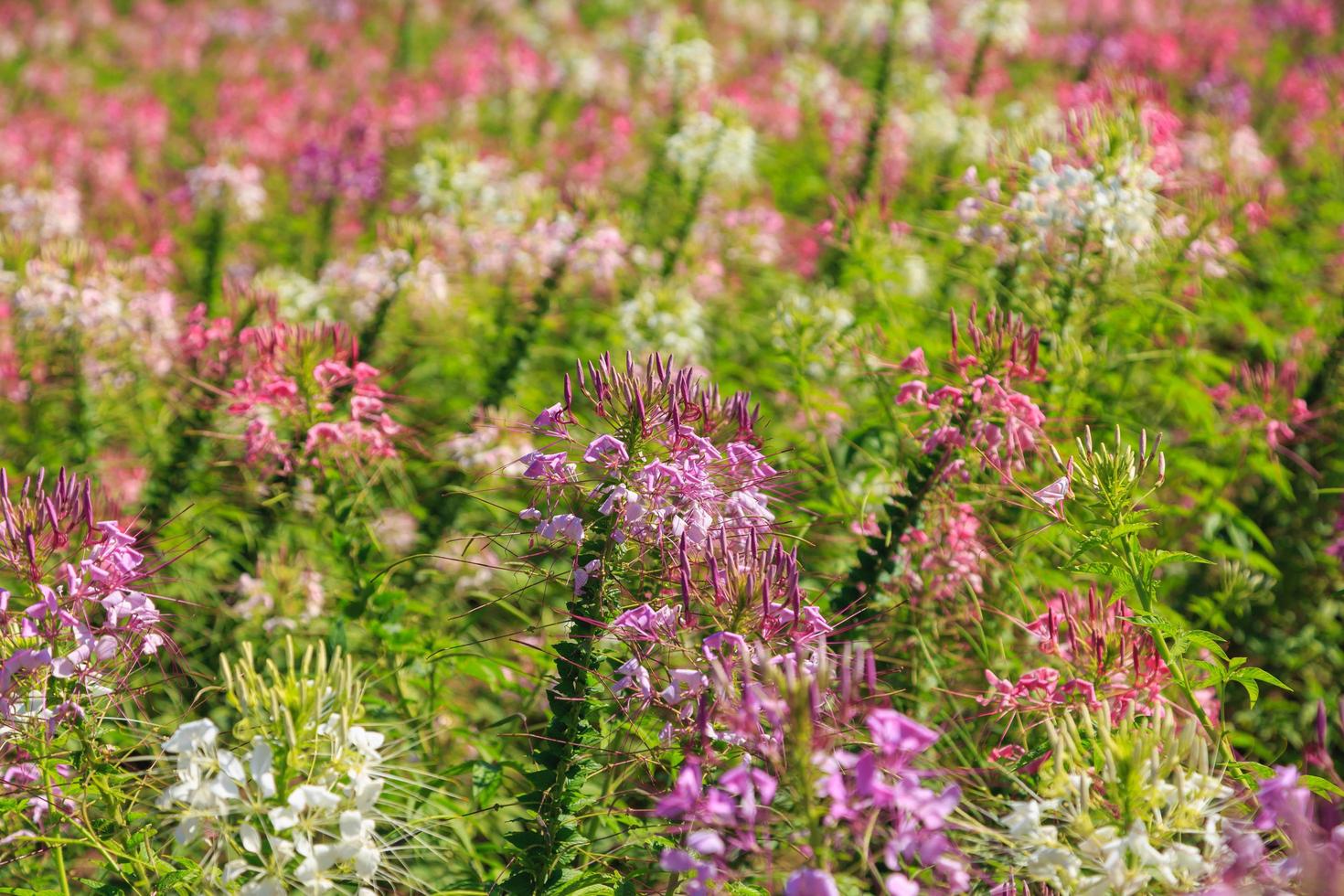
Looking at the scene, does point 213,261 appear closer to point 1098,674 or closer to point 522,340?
point 522,340

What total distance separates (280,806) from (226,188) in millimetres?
4390

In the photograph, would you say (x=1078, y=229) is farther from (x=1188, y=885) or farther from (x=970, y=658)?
(x=1188, y=885)

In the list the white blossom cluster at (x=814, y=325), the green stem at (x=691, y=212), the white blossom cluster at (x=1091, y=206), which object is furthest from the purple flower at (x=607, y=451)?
the green stem at (x=691, y=212)

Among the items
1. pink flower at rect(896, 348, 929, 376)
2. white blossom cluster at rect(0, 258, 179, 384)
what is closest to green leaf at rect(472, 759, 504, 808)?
pink flower at rect(896, 348, 929, 376)

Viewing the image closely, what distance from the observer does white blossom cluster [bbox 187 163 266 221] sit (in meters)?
5.22

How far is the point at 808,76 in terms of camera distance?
323 inches

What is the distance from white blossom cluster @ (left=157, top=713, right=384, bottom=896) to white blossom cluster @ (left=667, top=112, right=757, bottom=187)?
157 inches

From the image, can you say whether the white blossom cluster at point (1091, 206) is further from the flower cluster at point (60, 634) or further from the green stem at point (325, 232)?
the green stem at point (325, 232)

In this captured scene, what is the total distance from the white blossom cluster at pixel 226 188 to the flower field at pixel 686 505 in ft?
0.12

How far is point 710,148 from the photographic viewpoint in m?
5.18

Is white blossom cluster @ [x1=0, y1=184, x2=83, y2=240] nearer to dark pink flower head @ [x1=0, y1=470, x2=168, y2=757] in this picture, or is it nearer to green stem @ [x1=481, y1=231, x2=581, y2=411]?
green stem @ [x1=481, y1=231, x2=581, y2=411]

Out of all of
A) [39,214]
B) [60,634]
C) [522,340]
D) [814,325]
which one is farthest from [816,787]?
[39,214]

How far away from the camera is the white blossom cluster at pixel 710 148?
17.0 ft

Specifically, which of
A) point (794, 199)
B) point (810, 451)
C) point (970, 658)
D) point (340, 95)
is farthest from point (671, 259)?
point (340, 95)
